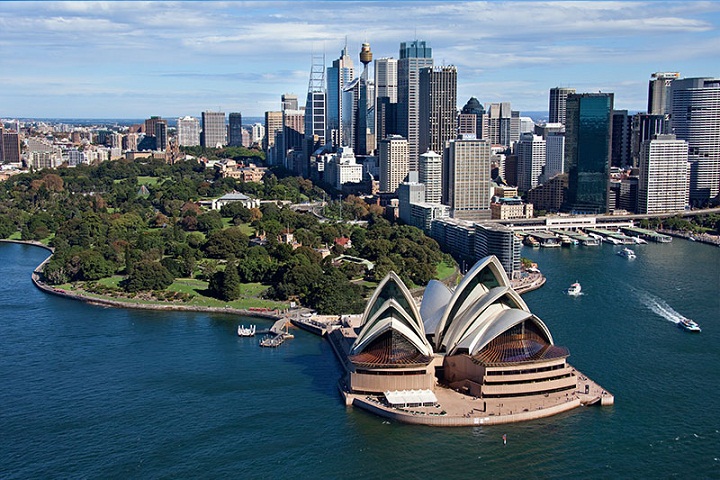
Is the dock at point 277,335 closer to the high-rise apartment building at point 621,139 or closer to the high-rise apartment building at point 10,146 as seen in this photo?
the high-rise apartment building at point 621,139

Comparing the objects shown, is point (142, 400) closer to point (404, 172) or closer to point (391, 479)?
point (391, 479)

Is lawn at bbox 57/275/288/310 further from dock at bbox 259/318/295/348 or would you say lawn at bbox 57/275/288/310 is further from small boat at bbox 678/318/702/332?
small boat at bbox 678/318/702/332

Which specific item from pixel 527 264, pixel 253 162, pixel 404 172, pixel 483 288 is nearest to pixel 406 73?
pixel 404 172

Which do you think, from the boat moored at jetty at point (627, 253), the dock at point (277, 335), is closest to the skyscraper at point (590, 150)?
the boat moored at jetty at point (627, 253)

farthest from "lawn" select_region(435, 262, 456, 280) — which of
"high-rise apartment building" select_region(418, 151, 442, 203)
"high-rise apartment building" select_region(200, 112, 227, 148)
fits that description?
"high-rise apartment building" select_region(200, 112, 227, 148)

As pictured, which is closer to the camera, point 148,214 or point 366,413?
point 366,413
